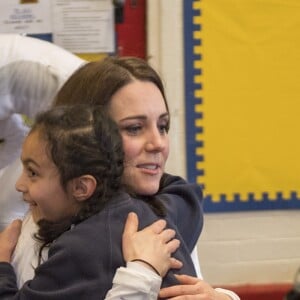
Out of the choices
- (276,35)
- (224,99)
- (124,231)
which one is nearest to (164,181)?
(124,231)

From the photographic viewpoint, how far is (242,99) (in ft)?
6.93

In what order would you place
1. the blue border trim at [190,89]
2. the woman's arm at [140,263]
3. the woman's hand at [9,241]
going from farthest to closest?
the blue border trim at [190,89]
the woman's hand at [9,241]
the woman's arm at [140,263]

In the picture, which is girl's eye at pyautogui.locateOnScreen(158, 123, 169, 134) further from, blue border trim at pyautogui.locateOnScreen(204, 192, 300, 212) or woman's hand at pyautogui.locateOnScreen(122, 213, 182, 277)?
blue border trim at pyautogui.locateOnScreen(204, 192, 300, 212)

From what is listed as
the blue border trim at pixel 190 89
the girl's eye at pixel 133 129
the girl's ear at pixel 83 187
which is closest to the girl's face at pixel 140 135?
the girl's eye at pixel 133 129

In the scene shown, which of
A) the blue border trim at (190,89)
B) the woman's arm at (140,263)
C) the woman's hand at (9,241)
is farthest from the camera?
the blue border trim at (190,89)

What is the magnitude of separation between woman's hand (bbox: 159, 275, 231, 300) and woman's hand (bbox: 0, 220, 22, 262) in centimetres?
26

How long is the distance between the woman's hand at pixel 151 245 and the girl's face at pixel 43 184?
3.5 inches

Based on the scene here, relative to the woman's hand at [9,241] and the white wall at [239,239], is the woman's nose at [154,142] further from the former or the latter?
the white wall at [239,239]

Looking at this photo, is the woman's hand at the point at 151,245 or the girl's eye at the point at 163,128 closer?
the woman's hand at the point at 151,245

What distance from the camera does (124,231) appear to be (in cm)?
85

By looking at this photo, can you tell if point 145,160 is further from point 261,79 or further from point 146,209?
point 261,79

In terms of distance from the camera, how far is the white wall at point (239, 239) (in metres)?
2.10

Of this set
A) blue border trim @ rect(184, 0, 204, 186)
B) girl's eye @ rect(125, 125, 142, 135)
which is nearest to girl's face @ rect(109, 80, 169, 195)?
girl's eye @ rect(125, 125, 142, 135)

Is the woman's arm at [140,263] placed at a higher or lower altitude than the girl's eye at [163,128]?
lower
